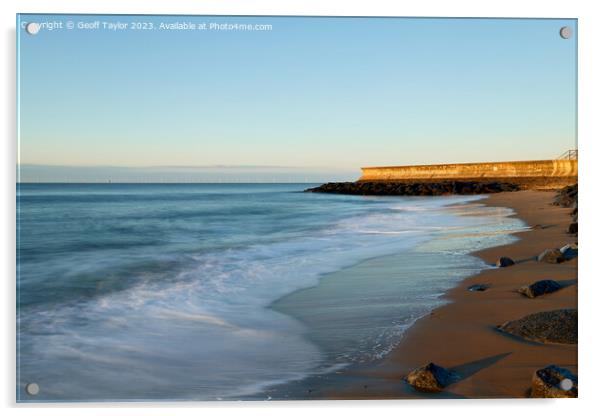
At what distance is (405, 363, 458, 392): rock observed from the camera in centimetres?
313

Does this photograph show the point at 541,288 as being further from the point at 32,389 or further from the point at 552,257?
the point at 32,389

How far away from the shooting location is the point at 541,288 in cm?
418

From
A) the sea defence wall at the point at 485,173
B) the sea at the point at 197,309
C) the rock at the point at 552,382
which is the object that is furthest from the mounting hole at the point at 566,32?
the sea defence wall at the point at 485,173

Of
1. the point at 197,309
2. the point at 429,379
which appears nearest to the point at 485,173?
the point at 197,309

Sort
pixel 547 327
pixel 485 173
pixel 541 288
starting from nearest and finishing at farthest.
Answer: pixel 547 327 < pixel 541 288 < pixel 485 173

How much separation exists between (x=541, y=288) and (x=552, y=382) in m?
1.04

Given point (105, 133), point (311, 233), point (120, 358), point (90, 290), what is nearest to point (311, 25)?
point (105, 133)

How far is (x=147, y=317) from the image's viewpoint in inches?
172

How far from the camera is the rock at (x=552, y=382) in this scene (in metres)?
Result: 3.24

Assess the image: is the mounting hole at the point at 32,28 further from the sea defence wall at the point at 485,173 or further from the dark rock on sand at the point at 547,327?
the sea defence wall at the point at 485,173

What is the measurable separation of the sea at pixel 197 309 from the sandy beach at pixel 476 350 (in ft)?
0.51

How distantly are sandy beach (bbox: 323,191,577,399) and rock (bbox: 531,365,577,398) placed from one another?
46 millimetres

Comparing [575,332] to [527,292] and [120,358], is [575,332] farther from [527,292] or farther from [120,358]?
[120,358]

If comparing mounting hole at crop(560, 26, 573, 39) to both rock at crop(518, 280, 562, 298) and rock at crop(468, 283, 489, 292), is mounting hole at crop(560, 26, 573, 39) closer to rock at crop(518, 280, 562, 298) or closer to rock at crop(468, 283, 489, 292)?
rock at crop(518, 280, 562, 298)
